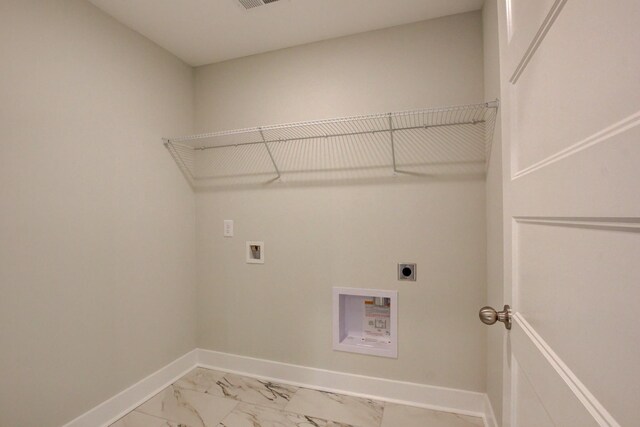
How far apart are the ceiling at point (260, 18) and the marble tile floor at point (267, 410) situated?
2338 mm

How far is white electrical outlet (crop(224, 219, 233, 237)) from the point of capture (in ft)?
7.23

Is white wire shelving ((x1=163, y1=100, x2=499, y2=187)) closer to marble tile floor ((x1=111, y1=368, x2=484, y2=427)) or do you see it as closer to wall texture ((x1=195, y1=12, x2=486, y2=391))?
wall texture ((x1=195, y1=12, x2=486, y2=391))

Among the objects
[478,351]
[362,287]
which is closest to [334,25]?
[362,287]

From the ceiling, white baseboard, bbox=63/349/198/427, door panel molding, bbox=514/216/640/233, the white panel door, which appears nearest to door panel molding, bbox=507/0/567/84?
the white panel door

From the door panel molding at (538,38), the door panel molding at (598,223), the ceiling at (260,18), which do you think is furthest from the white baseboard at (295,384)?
the ceiling at (260,18)

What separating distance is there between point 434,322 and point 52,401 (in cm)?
202

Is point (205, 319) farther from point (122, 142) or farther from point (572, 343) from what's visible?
point (572, 343)

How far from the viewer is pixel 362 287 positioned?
1.89m

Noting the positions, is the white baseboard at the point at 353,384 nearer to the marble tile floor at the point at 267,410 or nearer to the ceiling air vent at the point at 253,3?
the marble tile floor at the point at 267,410

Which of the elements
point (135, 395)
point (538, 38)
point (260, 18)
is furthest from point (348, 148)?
point (135, 395)

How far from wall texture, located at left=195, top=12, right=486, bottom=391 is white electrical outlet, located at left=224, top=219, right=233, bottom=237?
49 mm

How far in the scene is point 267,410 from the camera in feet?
5.75

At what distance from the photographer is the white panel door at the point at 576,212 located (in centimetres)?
34

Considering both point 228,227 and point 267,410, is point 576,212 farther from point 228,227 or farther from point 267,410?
point 228,227
